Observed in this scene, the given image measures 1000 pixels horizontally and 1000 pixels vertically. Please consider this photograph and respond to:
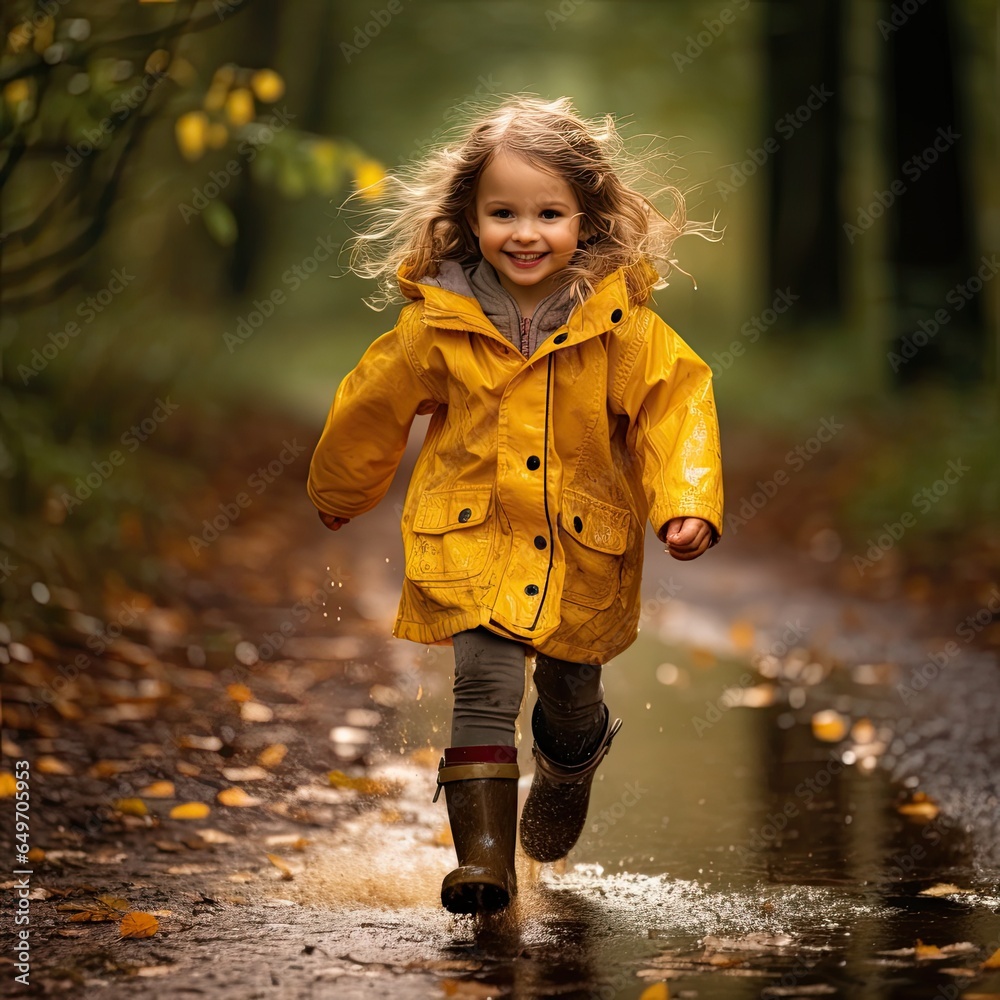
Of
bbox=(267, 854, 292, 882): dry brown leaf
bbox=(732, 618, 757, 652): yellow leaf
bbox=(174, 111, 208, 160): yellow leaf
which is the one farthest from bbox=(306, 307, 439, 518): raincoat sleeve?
bbox=(732, 618, 757, 652): yellow leaf

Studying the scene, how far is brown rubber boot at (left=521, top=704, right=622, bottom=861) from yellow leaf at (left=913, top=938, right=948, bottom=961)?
107cm

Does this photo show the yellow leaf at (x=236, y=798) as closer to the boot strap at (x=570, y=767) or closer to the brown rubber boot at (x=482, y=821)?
the boot strap at (x=570, y=767)

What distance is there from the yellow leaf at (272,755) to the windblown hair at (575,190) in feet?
6.45

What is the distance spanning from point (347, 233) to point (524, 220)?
20041mm

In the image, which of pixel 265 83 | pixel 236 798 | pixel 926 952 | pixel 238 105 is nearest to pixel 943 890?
pixel 926 952

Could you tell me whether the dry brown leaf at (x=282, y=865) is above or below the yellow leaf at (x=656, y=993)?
above

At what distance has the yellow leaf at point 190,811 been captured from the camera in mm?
4699

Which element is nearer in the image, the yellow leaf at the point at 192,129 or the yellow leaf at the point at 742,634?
the yellow leaf at the point at 192,129

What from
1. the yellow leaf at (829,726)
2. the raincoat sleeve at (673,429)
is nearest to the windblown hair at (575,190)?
the raincoat sleeve at (673,429)

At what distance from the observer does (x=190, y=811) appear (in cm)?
474

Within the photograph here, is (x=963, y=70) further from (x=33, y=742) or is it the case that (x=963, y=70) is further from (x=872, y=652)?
(x=33, y=742)

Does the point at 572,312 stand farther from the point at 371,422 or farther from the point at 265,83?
the point at 265,83

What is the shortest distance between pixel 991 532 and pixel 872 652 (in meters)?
1.87

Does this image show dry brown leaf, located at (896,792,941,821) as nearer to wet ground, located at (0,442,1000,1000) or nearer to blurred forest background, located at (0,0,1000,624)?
wet ground, located at (0,442,1000,1000)
